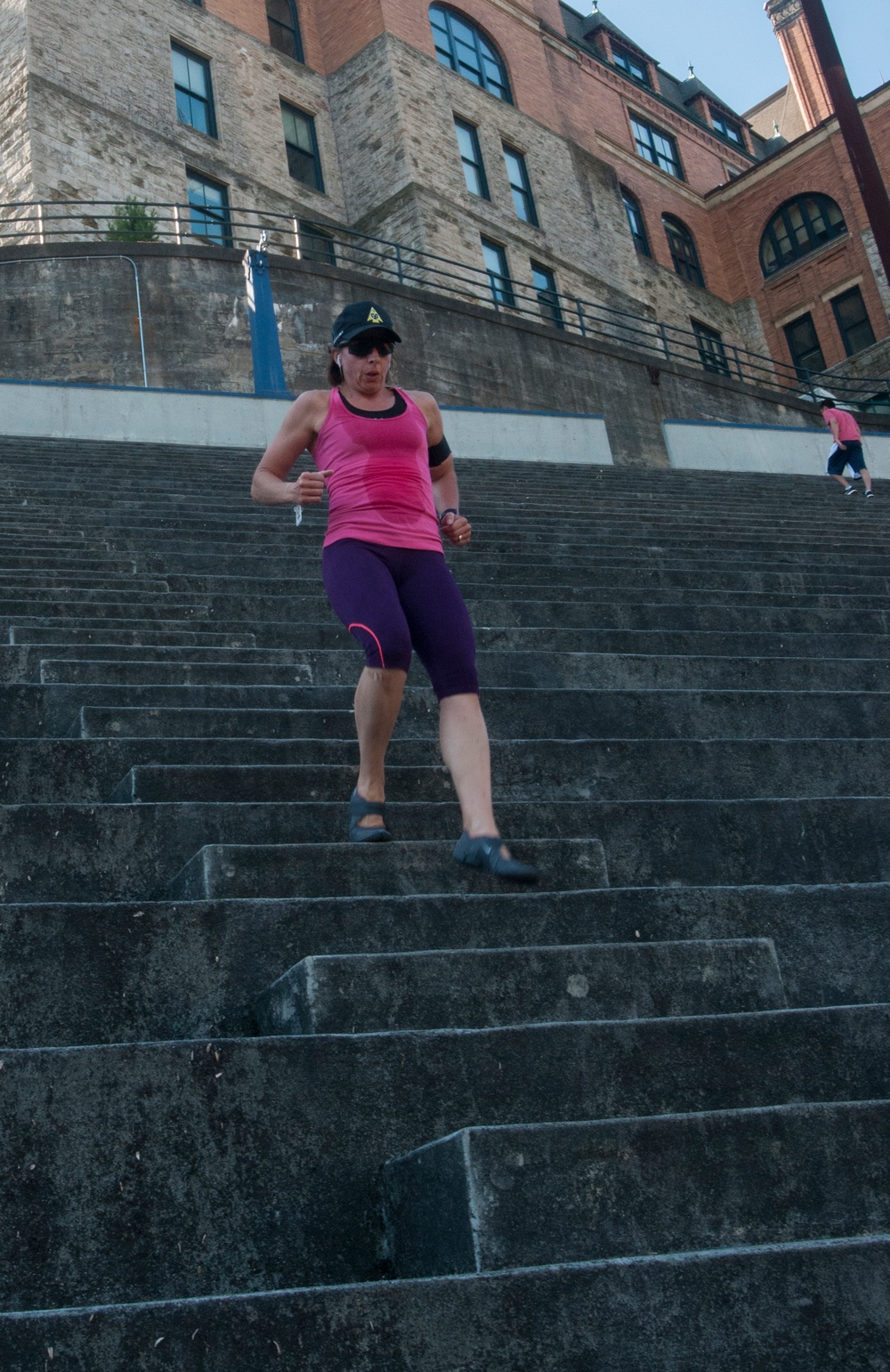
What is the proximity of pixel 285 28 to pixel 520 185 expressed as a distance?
625 cm

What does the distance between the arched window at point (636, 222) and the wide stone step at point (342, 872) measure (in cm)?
3537

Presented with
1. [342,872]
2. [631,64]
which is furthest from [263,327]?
[631,64]

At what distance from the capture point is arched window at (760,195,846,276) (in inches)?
1494

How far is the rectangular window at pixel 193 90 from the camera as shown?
1077 inches

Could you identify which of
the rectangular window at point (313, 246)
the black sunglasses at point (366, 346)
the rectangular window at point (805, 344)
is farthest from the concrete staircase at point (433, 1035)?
the rectangular window at point (805, 344)

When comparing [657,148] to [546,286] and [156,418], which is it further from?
[156,418]

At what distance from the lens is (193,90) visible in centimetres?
2773

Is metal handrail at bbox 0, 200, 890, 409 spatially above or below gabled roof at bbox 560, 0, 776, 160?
below

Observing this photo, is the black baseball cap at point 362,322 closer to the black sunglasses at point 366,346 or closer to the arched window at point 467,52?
the black sunglasses at point 366,346

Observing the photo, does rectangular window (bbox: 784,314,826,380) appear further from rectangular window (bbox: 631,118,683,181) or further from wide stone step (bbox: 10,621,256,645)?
wide stone step (bbox: 10,621,256,645)

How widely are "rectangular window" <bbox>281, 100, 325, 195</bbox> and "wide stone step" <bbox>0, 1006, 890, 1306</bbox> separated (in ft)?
95.0

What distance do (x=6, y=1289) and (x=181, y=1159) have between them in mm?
342

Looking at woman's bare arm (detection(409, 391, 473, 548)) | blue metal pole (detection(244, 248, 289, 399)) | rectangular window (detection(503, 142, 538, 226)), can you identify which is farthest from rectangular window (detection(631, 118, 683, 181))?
woman's bare arm (detection(409, 391, 473, 548))

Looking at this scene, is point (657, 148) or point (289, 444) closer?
point (289, 444)
